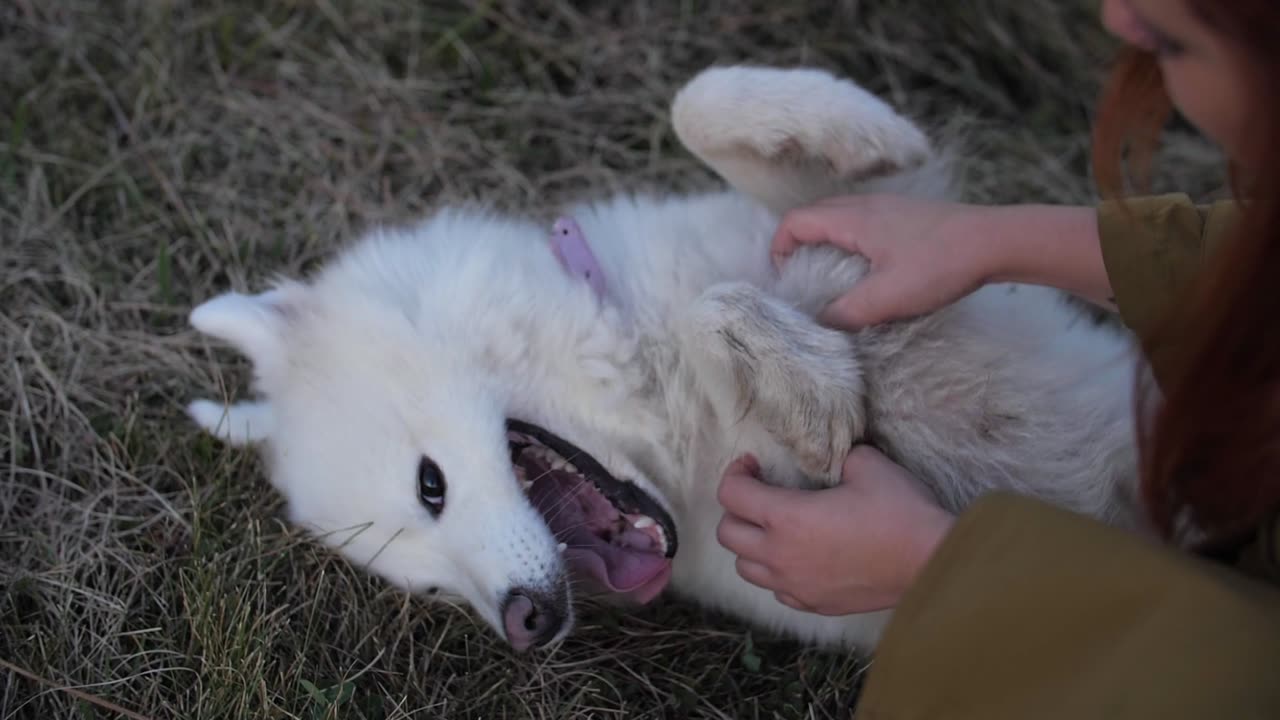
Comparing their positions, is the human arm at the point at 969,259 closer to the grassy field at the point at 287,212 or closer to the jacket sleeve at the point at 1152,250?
the jacket sleeve at the point at 1152,250

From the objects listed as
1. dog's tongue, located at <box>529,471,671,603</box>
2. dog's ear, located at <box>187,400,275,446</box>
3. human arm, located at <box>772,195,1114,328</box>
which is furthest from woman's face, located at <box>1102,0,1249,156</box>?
dog's ear, located at <box>187,400,275,446</box>

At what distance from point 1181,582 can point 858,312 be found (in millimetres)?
924

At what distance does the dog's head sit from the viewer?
2316 mm

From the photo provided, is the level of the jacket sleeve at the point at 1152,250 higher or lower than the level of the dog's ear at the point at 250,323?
higher

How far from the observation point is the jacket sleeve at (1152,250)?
2.05 m

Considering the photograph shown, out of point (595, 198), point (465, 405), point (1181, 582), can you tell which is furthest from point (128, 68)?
point (1181, 582)

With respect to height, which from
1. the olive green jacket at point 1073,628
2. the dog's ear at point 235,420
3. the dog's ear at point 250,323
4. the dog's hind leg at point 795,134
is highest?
the dog's hind leg at point 795,134

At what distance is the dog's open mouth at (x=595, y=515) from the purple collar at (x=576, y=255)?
0.37m

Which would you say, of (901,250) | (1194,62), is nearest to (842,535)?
(901,250)

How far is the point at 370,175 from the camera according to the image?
12.2ft

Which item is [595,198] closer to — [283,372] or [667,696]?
[283,372]

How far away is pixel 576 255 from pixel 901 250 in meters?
0.74

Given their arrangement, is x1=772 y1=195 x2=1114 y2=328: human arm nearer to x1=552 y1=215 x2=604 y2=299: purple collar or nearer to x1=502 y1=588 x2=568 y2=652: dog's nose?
x1=552 y1=215 x2=604 y2=299: purple collar

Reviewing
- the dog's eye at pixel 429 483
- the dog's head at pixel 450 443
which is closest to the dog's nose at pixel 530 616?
the dog's head at pixel 450 443
